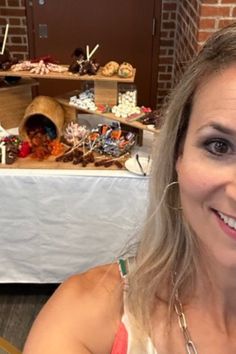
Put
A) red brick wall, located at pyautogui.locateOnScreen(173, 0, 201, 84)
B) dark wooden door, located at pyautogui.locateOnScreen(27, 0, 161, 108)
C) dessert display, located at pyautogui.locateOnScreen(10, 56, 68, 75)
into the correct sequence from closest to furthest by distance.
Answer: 1. dessert display, located at pyautogui.locateOnScreen(10, 56, 68, 75)
2. red brick wall, located at pyautogui.locateOnScreen(173, 0, 201, 84)
3. dark wooden door, located at pyautogui.locateOnScreen(27, 0, 161, 108)

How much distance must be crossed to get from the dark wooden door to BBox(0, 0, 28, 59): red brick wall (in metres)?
0.06

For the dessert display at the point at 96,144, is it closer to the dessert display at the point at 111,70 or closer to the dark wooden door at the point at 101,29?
the dessert display at the point at 111,70

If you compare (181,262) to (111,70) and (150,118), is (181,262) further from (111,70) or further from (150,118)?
(111,70)

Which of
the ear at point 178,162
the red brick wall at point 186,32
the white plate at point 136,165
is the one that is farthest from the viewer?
the red brick wall at point 186,32

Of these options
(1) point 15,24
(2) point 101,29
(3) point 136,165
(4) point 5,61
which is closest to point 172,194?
(3) point 136,165

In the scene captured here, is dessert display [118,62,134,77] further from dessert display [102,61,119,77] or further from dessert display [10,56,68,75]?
dessert display [10,56,68,75]

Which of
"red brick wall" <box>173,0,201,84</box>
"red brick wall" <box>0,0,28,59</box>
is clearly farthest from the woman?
"red brick wall" <box>0,0,28,59</box>

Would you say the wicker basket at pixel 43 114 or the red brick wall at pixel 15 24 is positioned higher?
the red brick wall at pixel 15 24

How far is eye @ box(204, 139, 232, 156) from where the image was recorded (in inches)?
28.9

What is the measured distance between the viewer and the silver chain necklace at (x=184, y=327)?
88 cm

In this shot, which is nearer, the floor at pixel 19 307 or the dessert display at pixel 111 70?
the dessert display at pixel 111 70

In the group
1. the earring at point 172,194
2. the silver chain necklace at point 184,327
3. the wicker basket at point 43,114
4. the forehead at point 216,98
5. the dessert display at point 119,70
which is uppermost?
the forehead at point 216,98

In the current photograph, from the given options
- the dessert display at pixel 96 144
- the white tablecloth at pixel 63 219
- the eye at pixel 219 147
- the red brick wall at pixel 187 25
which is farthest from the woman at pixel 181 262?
the dessert display at pixel 96 144

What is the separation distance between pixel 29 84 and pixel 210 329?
1.46 metres
